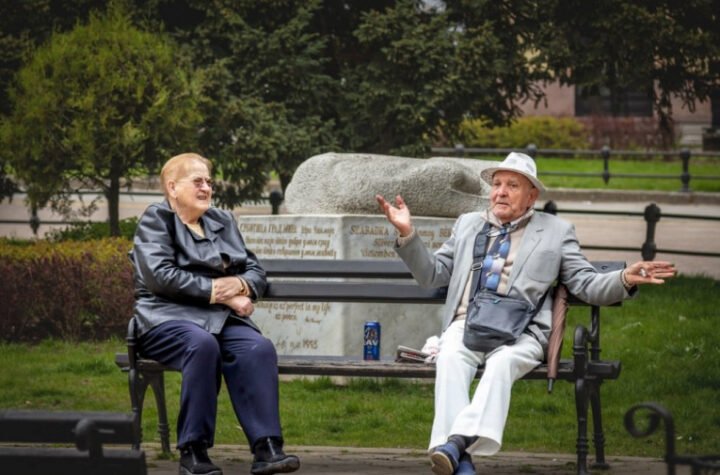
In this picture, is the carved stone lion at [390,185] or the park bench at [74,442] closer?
the park bench at [74,442]

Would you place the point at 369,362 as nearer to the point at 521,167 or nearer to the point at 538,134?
the point at 521,167

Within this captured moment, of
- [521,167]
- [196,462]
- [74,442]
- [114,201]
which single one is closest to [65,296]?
[114,201]

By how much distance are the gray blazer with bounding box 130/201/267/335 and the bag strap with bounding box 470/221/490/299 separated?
3.17 ft

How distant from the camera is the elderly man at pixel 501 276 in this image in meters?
6.36

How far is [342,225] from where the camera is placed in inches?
387

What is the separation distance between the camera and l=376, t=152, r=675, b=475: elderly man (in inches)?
250

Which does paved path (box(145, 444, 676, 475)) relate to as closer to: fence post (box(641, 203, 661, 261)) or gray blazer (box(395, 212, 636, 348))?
gray blazer (box(395, 212, 636, 348))

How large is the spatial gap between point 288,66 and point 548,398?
717cm

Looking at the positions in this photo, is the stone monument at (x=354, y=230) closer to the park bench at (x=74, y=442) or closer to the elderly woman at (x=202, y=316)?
the elderly woman at (x=202, y=316)

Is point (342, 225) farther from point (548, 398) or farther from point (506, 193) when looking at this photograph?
point (506, 193)

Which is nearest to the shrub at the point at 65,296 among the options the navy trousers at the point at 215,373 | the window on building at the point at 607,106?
the navy trousers at the point at 215,373

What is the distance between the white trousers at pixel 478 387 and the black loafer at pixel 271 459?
57 centimetres

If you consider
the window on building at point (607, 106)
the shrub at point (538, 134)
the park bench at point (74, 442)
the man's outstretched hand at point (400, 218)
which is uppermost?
the window on building at point (607, 106)

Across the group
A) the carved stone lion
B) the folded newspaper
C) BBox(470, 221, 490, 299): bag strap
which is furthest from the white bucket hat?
the carved stone lion
